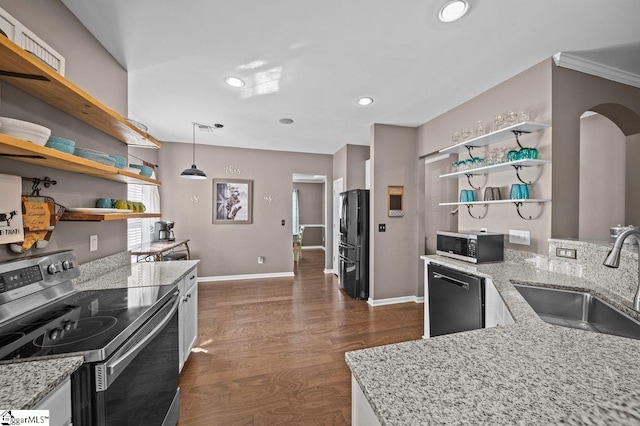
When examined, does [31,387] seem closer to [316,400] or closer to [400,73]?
[316,400]

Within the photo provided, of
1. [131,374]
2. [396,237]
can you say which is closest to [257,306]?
[396,237]

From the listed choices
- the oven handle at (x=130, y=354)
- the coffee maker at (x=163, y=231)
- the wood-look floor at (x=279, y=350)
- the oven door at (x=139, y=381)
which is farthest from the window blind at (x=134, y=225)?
the oven handle at (x=130, y=354)

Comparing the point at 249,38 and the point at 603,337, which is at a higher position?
the point at 249,38

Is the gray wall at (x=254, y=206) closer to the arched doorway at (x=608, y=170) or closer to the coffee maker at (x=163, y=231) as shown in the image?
the coffee maker at (x=163, y=231)

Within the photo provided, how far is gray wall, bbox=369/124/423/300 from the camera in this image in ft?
11.7

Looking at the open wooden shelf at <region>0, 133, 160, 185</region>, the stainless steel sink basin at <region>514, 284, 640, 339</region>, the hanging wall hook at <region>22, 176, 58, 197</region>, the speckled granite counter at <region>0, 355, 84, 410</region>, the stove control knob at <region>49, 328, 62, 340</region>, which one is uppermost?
the open wooden shelf at <region>0, 133, 160, 185</region>

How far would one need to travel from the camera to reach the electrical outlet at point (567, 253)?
6.00 feet

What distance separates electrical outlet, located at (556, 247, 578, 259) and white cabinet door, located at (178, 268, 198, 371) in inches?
115

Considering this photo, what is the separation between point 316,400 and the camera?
5.89 feet

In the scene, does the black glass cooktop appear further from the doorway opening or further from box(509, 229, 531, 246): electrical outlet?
the doorway opening

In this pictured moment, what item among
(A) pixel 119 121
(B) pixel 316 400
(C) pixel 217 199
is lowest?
(B) pixel 316 400

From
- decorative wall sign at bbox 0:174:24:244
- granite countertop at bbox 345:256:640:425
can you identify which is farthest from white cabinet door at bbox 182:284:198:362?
granite countertop at bbox 345:256:640:425

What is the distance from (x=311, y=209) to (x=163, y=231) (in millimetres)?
5303

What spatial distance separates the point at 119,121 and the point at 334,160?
13.7 ft
